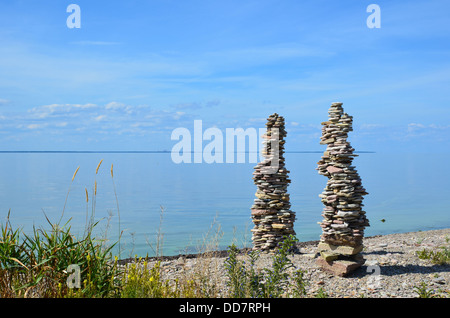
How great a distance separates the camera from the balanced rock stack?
39.1 ft

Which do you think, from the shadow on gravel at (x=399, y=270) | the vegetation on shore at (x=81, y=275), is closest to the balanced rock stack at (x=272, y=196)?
the shadow on gravel at (x=399, y=270)

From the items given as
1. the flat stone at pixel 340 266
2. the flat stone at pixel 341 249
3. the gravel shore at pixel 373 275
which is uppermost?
the flat stone at pixel 341 249

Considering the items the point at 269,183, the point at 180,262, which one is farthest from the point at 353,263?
the point at 180,262

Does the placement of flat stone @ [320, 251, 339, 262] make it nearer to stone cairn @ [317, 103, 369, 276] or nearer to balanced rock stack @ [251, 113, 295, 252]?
stone cairn @ [317, 103, 369, 276]

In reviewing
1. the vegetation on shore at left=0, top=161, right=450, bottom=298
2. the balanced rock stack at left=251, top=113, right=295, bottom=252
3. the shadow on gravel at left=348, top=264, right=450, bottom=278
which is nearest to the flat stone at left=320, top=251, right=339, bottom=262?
the shadow on gravel at left=348, top=264, right=450, bottom=278

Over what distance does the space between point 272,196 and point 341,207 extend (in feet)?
8.84

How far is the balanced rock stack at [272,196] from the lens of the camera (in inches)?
469

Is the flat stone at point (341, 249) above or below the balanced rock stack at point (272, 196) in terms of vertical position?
below

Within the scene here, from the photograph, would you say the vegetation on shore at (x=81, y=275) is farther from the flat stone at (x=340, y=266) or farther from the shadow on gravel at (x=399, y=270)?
the shadow on gravel at (x=399, y=270)

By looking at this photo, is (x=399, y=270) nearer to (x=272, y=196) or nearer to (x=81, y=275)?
(x=272, y=196)

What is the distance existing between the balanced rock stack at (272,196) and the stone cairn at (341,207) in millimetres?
2120

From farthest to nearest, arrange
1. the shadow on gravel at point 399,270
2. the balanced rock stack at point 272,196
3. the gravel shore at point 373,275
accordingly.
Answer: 1. the balanced rock stack at point 272,196
2. the shadow on gravel at point 399,270
3. the gravel shore at point 373,275

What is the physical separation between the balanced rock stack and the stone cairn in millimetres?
2120

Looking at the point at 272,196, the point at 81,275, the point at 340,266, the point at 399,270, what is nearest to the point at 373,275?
the point at 340,266
